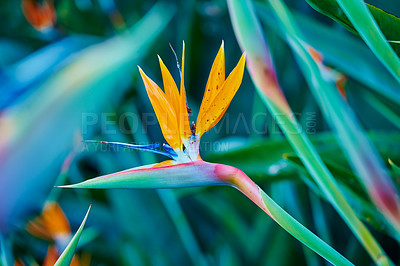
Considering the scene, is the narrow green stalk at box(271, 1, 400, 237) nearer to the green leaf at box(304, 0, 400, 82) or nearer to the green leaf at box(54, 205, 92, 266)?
the green leaf at box(304, 0, 400, 82)

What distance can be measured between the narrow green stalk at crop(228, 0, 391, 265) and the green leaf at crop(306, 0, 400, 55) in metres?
0.05

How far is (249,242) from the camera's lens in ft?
1.88

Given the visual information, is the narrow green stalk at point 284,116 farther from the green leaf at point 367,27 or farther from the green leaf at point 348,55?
the green leaf at point 348,55

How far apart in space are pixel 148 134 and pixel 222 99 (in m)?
0.50

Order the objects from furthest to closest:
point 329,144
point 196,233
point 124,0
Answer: point 124,0 < point 196,233 < point 329,144

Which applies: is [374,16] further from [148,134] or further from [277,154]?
[148,134]

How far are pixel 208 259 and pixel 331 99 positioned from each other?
17.1 inches

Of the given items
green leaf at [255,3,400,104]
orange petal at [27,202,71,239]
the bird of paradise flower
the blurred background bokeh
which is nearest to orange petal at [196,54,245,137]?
the bird of paradise flower

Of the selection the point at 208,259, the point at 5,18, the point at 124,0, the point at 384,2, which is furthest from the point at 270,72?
the point at 5,18

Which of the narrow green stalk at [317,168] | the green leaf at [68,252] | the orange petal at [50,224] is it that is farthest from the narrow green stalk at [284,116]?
the orange petal at [50,224]

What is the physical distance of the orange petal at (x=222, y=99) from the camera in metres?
0.25

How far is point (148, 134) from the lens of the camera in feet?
2.46

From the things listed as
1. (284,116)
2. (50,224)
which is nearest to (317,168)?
(284,116)

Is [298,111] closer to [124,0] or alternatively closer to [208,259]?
[208,259]
